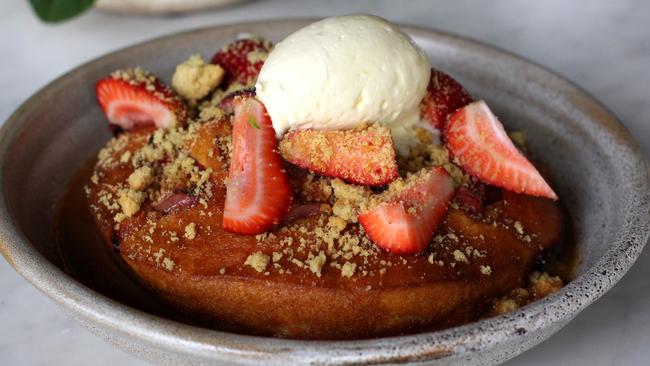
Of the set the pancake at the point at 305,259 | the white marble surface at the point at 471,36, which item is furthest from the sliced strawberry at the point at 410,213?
the white marble surface at the point at 471,36

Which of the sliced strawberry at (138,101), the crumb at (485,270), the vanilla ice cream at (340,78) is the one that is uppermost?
the vanilla ice cream at (340,78)

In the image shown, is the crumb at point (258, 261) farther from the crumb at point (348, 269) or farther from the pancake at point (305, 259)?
the crumb at point (348, 269)

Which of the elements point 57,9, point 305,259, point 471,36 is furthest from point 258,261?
point 471,36

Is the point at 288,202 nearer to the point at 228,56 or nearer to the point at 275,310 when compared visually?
the point at 275,310

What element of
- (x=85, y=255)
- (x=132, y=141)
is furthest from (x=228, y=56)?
(x=85, y=255)

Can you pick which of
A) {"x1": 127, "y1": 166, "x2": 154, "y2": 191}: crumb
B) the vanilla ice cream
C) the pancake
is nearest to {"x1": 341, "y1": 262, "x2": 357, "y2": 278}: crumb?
the pancake
